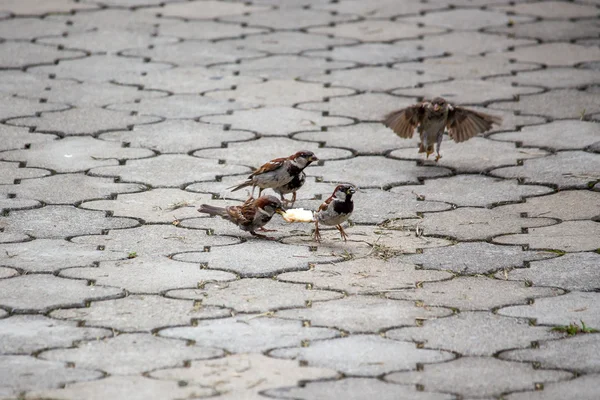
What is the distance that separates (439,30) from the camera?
997 cm

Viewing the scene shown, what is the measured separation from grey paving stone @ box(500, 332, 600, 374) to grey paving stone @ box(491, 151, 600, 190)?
2.19 m

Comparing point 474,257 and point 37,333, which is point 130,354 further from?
point 474,257

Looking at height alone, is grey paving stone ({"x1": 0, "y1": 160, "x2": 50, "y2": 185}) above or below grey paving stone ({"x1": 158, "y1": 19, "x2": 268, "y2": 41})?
below

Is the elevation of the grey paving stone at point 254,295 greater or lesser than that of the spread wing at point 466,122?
lesser

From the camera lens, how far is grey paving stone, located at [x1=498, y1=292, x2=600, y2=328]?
449 cm

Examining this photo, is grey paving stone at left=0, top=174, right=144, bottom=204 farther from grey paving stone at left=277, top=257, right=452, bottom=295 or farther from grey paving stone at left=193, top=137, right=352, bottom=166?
grey paving stone at left=277, top=257, right=452, bottom=295

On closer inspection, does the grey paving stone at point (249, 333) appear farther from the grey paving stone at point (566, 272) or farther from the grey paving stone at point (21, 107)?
the grey paving stone at point (21, 107)

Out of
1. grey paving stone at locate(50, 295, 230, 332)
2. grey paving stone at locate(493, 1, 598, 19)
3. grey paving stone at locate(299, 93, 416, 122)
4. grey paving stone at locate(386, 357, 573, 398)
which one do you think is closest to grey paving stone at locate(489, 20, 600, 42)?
grey paving stone at locate(493, 1, 598, 19)

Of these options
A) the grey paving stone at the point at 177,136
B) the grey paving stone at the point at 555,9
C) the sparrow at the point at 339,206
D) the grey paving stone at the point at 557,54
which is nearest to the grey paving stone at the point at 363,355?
the sparrow at the point at 339,206

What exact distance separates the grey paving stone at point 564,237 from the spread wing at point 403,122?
144 cm

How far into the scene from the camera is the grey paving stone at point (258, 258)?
200 inches

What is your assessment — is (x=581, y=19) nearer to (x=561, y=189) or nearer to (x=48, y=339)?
(x=561, y=189)

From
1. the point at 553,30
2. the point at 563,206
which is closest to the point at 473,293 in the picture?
the point at 563,206

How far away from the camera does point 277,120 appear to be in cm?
757
